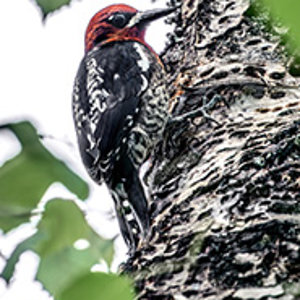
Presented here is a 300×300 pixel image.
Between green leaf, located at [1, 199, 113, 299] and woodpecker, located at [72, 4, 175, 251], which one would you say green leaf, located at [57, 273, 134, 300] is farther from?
woodpecker, located at [72, 4, 175, 251]

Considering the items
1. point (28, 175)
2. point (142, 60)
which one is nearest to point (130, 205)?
point (142, 60)

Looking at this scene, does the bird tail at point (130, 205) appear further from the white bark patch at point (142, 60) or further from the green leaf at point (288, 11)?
the green leaf at point (288, 11)

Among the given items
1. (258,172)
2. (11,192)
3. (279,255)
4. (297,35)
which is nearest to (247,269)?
(279,255)

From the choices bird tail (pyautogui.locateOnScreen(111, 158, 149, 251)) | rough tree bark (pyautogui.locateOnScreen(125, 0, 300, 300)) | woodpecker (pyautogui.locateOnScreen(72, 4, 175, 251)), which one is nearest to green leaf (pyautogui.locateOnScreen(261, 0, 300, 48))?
rough tree bark (pyautogui.locateOnScreen(125, 0, 300, 300))

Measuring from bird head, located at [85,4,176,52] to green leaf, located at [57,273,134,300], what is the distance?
3.24 m

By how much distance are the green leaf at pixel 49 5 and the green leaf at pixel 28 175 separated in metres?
0.19

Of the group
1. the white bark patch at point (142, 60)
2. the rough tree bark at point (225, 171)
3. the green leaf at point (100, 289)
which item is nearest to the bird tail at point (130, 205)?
the rough tree bark at point (225, 171)

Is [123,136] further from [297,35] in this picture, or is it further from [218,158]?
[297,35]

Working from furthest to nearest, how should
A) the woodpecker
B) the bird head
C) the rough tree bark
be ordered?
the bird head < the woodpecker < the rough tree bark

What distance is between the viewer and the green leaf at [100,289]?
53 cm

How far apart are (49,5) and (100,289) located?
1.79 ft

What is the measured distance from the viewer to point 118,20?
12.4 ft

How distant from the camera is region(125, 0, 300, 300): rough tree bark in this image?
136cm

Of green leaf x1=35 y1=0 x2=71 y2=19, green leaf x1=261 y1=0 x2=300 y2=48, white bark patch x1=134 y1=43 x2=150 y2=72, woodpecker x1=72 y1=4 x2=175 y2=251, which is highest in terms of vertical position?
green leaf x1=35 y1=0 x2=71 y2=19
